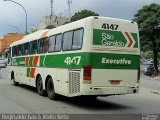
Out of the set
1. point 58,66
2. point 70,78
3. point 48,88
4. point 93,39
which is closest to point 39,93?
point 48,88

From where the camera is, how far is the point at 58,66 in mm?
15227

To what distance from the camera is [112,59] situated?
44.3 feet

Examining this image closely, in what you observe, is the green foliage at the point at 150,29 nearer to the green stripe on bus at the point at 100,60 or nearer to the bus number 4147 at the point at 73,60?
the green stripe on bus at the point at 100,60

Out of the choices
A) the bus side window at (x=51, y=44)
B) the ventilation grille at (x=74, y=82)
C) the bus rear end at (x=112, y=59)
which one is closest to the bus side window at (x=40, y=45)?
the bus side window at (x=51, y=44)

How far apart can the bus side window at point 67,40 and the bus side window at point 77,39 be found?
341 millimetres

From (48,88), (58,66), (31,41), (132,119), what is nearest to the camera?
(132,119)

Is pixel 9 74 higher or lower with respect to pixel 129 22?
lower

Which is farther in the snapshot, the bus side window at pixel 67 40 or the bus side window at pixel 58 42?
the bus side window at pixel 58 42

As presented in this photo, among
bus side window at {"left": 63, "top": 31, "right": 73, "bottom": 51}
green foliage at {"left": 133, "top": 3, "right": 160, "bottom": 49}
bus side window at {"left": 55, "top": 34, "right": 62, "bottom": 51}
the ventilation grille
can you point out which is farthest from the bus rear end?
green foliage at {"left": 133, "top": 3, "right": 160, "bottom": 49}

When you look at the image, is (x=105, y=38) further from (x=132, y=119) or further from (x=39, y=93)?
(x=39, y=93)

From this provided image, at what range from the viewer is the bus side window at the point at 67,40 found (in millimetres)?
14467

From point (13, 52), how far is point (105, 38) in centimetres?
1180

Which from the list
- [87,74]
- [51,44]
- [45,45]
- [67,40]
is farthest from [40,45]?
[87,74]

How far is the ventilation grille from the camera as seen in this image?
44.0 feet
